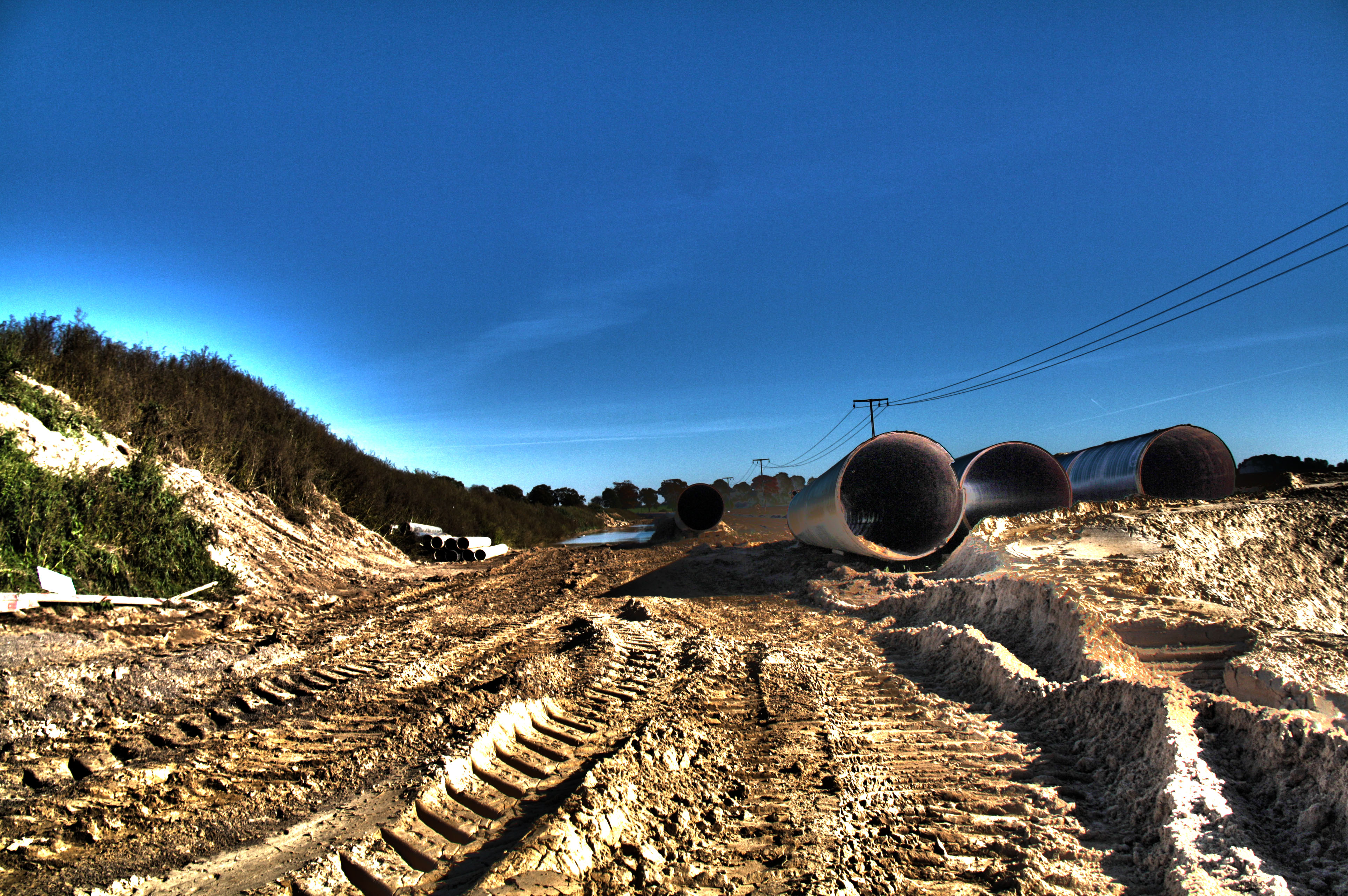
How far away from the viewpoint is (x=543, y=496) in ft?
151

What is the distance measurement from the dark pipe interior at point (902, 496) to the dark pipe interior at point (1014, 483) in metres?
1.29

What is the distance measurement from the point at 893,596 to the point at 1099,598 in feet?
10.9

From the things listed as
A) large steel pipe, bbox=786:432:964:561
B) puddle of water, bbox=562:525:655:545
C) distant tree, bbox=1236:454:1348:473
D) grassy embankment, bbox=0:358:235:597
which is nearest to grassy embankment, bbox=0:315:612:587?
grassy embankment, bbox=0:358:235:597

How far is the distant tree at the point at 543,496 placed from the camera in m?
44.8

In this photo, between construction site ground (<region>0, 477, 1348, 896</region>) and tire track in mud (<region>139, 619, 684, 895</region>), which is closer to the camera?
tire track in mud (<region>139, 619, 684, 895</region>)

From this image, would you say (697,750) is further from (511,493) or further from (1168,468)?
(511,493)

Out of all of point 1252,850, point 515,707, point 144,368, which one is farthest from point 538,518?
point 1252,850

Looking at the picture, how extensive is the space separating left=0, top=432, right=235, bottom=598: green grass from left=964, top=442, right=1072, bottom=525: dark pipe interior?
46.1 feet

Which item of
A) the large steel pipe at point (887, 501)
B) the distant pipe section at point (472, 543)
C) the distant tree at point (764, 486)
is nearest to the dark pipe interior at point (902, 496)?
the large steel pipe at point (887, 501)

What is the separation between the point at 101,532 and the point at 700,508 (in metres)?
21.6

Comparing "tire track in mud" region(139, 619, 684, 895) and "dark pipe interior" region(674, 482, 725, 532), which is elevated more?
"dark pipe interior" region(674, 482, 725, 532)

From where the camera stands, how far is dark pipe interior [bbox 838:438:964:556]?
43.9 ft

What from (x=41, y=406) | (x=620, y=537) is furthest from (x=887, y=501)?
(x=620, y=537)

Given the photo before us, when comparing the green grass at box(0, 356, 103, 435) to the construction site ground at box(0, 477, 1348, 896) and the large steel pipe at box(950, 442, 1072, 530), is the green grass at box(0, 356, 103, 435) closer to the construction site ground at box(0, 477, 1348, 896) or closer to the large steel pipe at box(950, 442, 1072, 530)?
the construction site ground at box(0, 477, 1348, 896)
